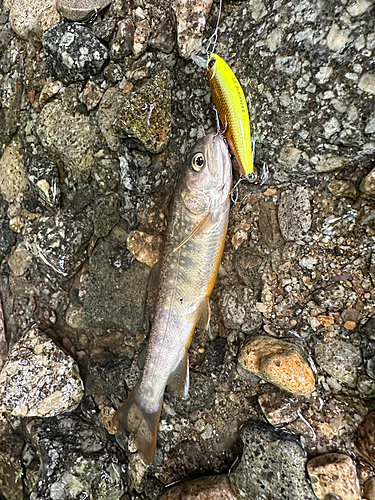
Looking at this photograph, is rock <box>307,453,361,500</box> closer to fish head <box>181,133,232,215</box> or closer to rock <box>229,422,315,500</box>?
rock <box>229,422,315,500</box>

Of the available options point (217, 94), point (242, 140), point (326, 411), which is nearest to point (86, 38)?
point (217, 94)

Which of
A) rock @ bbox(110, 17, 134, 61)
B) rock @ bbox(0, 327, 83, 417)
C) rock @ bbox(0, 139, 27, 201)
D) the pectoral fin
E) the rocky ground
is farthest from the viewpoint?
rock @ bbox(0, 139, 27, 201)

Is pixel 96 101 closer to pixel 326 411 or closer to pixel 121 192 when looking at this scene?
pixel 121 192

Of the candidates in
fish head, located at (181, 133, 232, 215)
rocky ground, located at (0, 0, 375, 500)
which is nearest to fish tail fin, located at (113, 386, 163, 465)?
rocky ground, located at (0, 0, 375, 500)

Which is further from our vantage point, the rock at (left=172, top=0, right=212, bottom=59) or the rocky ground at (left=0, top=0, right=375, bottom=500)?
the rock at (left=172, top=0, right=212, bottom=59)

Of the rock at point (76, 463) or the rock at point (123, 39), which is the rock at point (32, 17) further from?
the rock at point (76, 463)
